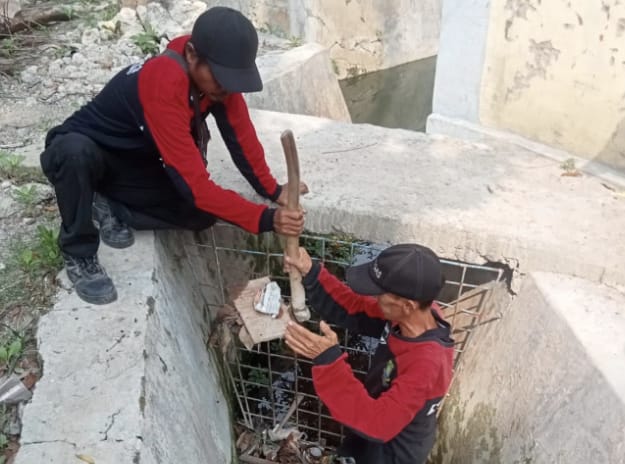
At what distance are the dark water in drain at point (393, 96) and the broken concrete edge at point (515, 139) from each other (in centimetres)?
481

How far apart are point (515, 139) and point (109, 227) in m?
2.44

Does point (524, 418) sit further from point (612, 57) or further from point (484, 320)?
point (612, 57)

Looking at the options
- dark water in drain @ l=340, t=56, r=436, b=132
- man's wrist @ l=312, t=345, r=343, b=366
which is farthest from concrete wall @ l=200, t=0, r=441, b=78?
man's wrist @ l=312, t=345, r=343, b=366

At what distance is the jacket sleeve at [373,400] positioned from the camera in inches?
73.3

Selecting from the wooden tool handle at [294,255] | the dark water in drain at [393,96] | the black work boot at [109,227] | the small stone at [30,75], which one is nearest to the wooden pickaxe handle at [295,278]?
the wooden tool handle at [294,255]

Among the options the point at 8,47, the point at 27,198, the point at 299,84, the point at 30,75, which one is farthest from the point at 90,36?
the point at 27,198

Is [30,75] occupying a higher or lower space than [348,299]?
higher

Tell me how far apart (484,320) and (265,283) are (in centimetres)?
118

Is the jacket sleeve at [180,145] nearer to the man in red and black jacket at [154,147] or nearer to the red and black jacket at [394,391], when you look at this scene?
the man in red and black jacket at [154,147]

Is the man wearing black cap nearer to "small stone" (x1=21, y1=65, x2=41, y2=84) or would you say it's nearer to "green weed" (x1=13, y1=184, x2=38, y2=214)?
"green weed" (x1=13, y1=184, x2=38, y2=214)

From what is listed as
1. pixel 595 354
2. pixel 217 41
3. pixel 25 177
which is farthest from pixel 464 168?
pixel 25 177

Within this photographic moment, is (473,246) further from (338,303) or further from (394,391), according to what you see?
(394,391)

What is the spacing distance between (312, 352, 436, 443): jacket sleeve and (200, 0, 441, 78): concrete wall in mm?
7303

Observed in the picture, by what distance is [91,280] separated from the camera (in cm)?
230
